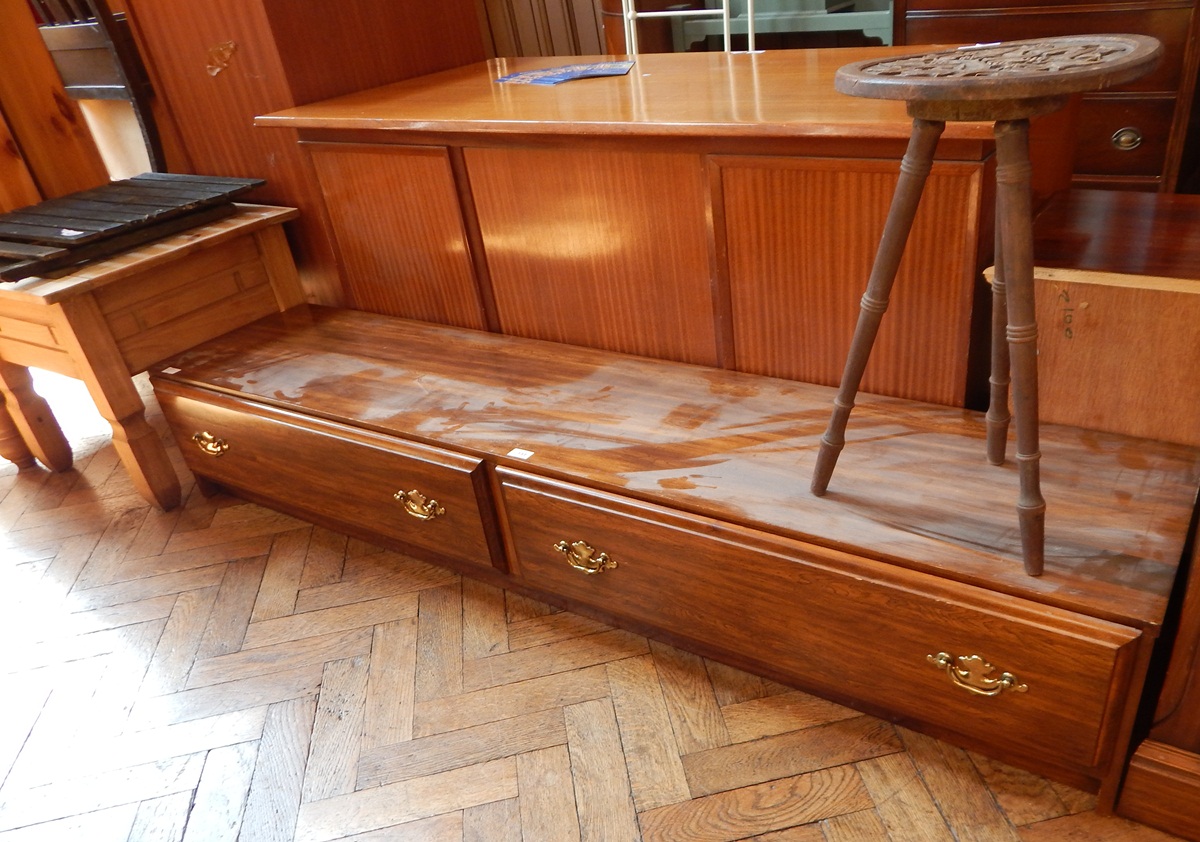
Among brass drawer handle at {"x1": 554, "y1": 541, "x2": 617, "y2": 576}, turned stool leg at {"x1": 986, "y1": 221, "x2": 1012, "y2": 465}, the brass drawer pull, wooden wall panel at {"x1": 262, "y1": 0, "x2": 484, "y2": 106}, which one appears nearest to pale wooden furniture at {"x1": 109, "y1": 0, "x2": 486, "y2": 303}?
wooden wall panel at {"x1": 262, "y1": 0, "x2": 484, "y2": 106}

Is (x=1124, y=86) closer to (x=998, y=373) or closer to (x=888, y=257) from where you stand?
(x=998, y=373)

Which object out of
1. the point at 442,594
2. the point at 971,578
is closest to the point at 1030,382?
the point at 971,578

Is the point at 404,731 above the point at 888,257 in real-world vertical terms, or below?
below

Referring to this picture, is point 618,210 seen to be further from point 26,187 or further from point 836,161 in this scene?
point 26,187

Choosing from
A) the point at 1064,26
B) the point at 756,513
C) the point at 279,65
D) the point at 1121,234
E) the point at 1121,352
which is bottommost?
the point at 756,513

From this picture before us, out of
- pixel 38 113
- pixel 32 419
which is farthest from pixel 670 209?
pixel 38 113

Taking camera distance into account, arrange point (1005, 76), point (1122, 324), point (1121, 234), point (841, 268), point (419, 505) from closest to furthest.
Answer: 1. point (1005, 76)
2. point (1122, 324)
3. point (1121, 234)
4. point (841, 268)
5. point (419, 505)

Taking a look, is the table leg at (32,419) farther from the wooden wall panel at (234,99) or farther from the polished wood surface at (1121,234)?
the polished wood surface at (1121,234)

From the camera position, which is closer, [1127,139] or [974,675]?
[974,675]

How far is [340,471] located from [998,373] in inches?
46.3

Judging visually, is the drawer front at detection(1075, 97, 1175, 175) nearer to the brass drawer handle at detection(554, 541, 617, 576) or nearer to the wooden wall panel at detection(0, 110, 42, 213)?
the brass drawer handle at detection(554, 541, 617, 576)

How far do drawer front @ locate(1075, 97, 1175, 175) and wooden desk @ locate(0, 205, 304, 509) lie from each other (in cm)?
216

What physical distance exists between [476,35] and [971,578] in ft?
6.25

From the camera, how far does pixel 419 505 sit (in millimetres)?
1586
